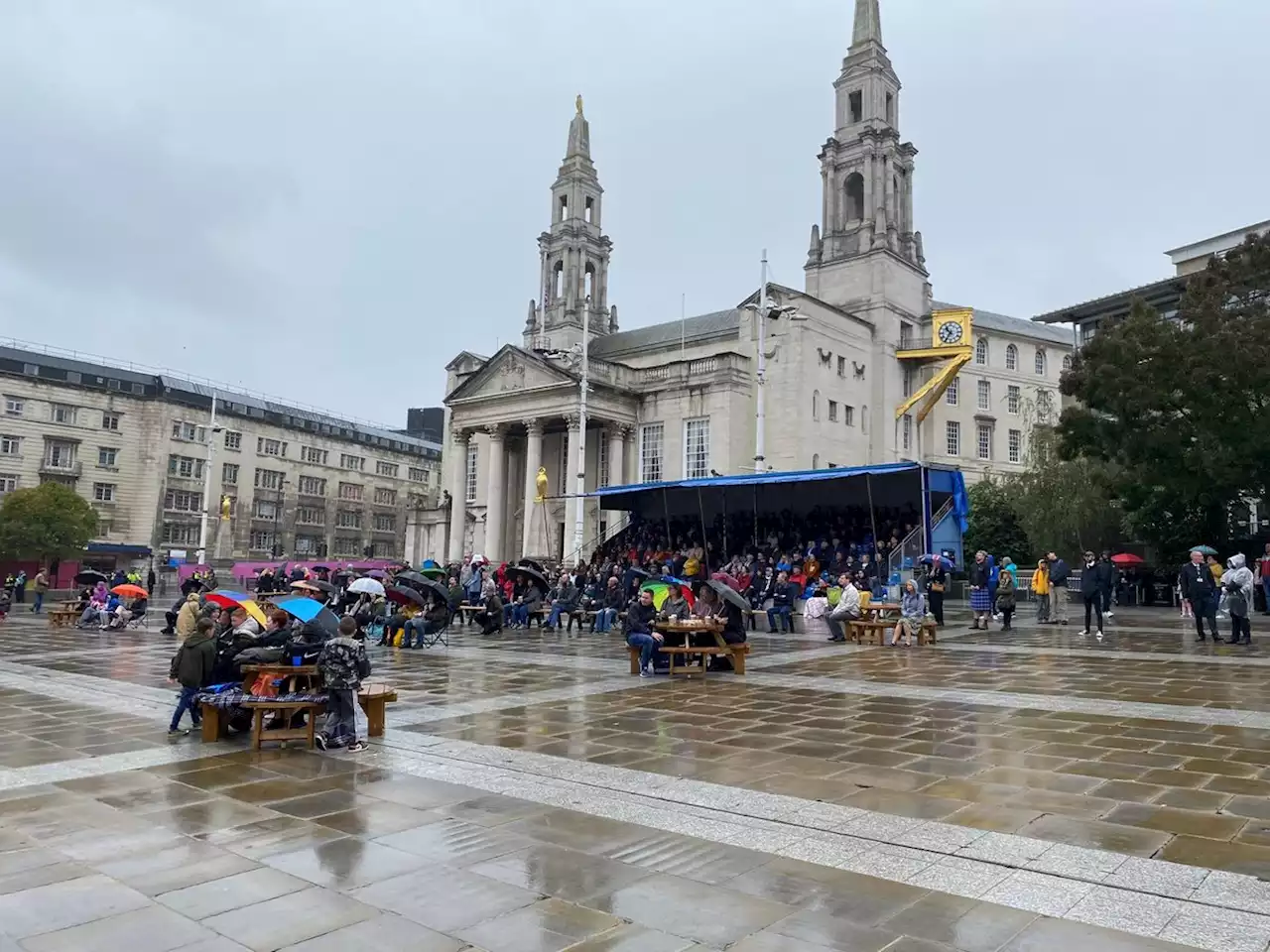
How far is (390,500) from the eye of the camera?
88125mm

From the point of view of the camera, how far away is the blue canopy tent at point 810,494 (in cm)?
2459

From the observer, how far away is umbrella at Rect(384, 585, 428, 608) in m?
17.0

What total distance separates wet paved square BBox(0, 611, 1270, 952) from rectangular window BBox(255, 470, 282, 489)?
222ft

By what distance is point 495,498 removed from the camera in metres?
52.8

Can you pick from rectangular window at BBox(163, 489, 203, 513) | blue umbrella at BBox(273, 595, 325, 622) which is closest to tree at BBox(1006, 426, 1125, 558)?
blue umbrella at BBox(273, 595, 325, 622)

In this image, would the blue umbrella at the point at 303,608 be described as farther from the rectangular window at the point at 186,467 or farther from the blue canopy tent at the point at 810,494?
the rectangular window at the point at 186,467

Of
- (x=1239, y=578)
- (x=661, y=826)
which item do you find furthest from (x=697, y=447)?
(x=661, y=826)

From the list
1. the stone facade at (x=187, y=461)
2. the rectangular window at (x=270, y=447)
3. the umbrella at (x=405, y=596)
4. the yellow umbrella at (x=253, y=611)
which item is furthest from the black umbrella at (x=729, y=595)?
the rectangular window at (x=270, y=447)

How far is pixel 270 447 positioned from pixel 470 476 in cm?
2715

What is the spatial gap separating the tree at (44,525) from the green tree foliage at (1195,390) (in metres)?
51.6

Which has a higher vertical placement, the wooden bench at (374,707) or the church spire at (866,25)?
the church spire at (866,25)

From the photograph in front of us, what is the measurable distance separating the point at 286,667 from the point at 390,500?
269ft

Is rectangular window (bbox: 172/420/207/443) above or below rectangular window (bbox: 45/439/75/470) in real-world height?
above

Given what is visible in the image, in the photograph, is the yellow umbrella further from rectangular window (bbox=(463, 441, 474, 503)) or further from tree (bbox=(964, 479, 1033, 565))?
rectangular window (bbox=(463, 441, 474, 503))
